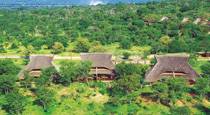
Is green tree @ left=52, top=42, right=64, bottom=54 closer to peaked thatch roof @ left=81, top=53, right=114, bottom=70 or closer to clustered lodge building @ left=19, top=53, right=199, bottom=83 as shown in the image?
clustered lodge building @ left=19, top=53, right=199, bottom=83

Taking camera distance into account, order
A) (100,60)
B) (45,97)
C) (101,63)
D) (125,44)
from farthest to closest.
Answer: (125,44), (100,60), (101,63), (45,97)

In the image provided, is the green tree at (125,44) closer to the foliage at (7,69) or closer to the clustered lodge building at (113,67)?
the clustered lodge building at (113,67)

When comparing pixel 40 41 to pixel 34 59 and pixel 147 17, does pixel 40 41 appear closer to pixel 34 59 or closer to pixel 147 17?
pixel 34 59

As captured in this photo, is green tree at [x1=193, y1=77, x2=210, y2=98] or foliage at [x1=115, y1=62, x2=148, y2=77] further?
foliage at [x1=115, y1=62, x2=148, y2=77]

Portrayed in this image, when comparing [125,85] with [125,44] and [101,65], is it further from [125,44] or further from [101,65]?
[125,44]

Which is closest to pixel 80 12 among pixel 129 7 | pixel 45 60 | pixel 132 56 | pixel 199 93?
pixel 129 7

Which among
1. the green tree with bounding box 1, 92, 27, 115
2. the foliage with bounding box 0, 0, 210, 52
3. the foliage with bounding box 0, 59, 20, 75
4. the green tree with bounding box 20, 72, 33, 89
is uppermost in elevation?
the foliage with bounding box 0, 0, 210, 52

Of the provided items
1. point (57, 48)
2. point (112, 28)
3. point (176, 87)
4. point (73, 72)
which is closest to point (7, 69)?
point (73, 72)

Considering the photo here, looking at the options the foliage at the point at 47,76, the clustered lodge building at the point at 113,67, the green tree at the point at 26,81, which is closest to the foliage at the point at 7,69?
the clustered lodge building at the point at 113,67

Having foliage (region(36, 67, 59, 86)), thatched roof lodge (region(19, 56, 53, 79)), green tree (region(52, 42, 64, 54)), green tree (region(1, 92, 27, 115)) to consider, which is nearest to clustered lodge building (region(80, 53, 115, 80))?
thatched roof lodge (region(19, 56, 53, 79))
